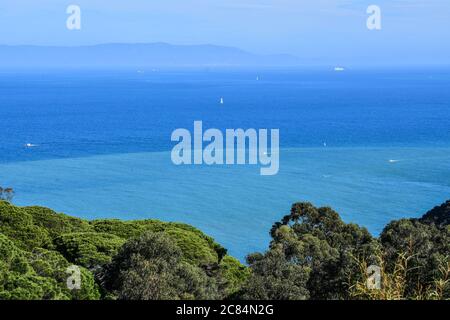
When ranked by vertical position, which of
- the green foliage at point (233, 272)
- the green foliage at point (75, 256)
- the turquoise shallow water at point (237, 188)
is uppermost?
the green foliage at point (75, 256)

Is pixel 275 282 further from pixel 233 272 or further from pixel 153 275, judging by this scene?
pixel 233 272

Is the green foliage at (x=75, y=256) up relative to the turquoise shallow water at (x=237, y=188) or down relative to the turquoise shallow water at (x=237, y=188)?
up

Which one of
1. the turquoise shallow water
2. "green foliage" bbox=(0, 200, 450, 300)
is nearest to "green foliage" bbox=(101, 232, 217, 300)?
"green foliage" bbox=(0, 200, 450, 300)

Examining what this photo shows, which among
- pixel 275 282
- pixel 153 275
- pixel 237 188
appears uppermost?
pixel 153 275

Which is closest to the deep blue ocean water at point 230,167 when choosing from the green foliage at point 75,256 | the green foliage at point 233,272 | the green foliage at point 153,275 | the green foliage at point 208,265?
the green foliage at point 75,256

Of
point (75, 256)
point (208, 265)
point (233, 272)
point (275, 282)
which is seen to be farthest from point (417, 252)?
point (75, 256)

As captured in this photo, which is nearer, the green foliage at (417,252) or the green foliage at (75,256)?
the green foliage at (75,256)

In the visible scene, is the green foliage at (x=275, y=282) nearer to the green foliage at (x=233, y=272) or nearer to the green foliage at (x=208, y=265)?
the green foliage at (x=208, y=265)
